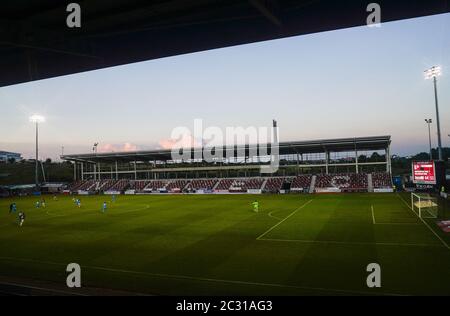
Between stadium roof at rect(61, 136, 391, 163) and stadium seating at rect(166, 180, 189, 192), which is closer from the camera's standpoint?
stadium roof at rect(61, 136, 391, 163)

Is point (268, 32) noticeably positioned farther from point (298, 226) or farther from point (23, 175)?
point (23, 175)

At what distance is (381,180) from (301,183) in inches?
596

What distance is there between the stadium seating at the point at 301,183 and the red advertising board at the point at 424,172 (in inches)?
1589

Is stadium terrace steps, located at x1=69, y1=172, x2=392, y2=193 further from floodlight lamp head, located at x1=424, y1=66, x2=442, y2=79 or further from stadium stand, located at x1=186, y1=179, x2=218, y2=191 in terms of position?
floodlight lamp head, located at x1=424, y1=66, x2=442, y2=79

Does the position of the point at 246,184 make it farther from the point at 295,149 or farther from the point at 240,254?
the point at 240,254

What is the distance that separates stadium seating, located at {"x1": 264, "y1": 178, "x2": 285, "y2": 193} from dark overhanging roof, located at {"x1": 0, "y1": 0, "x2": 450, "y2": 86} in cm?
6384

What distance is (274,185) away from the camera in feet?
250

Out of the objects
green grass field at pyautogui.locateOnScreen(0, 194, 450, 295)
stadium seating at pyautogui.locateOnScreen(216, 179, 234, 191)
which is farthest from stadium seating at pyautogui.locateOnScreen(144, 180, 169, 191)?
green grass field at pyautogui.locateOnScreen(0, 194, 450, 295)

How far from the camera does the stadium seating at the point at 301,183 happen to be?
239ft

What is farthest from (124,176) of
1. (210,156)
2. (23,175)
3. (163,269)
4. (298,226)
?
(163,269)

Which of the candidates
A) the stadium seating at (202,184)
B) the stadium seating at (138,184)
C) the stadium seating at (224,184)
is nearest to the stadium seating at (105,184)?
the stadium seating at (138,184)

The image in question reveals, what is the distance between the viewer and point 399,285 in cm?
1417

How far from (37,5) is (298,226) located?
79.4 feet

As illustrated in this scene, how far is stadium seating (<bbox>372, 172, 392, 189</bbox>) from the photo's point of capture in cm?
6731
